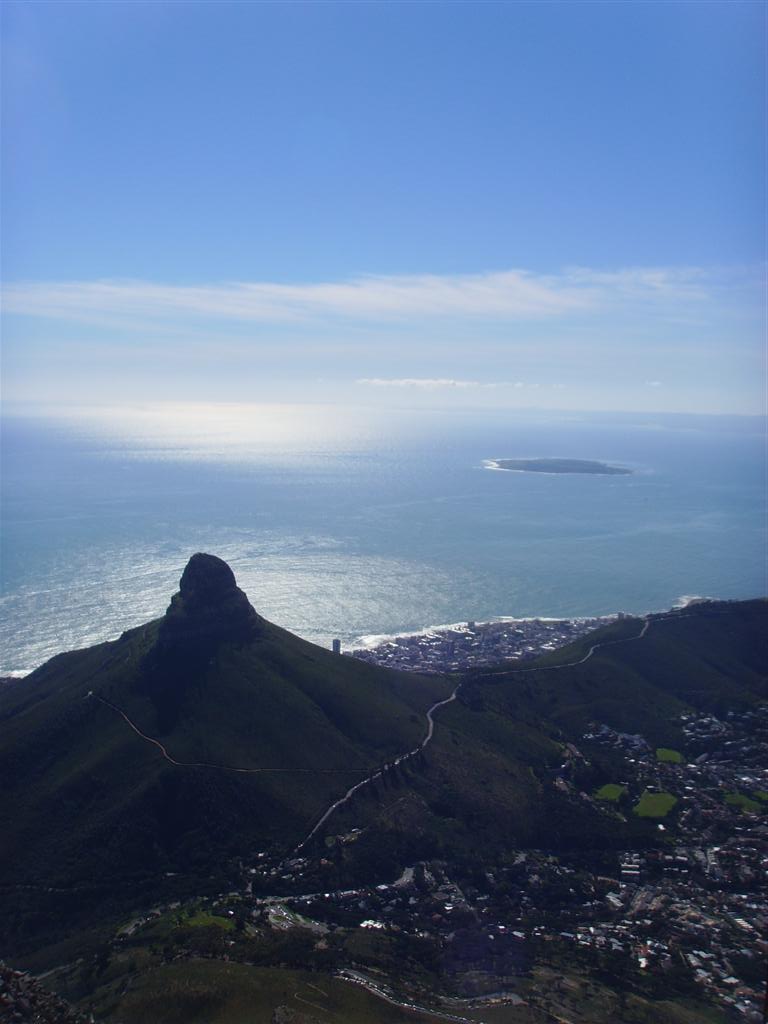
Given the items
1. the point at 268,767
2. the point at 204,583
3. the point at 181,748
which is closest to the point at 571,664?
the point at 268,767

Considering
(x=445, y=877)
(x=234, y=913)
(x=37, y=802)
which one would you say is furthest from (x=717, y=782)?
(x=37, y=802)

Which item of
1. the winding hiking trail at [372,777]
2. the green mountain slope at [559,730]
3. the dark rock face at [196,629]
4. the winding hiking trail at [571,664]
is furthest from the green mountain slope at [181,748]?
the winding hiking trail at [571,664]

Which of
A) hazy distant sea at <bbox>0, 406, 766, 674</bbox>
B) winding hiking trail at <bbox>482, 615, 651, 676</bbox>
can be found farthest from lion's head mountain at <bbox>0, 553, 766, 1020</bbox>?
hazy distant sea at <bbox>0, 406, 766, 674</bbox>

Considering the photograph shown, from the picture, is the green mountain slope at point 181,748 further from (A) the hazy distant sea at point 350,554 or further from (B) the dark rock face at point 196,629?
(A) the hazy distant sea at point 350,554

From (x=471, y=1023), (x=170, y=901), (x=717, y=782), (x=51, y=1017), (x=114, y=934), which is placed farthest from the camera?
(x=717, y=782)

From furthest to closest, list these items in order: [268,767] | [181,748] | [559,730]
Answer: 1. [559,730]
2. [268,767]
3. [181,748]

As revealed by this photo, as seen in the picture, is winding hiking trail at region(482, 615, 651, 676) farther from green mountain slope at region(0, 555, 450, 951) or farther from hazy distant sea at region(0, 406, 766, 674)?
hazy distant sea at region(0, 406, 766, 674)

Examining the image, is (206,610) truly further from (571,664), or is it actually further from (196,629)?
(571,664)

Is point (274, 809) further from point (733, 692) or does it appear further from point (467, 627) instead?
point (467, 627)
